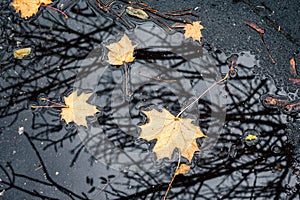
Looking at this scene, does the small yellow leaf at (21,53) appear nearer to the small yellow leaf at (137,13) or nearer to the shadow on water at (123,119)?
the shadow on water at (123,119)

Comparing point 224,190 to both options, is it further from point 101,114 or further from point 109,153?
point 101,114

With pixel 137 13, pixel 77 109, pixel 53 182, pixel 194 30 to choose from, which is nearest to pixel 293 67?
pixel 194 30

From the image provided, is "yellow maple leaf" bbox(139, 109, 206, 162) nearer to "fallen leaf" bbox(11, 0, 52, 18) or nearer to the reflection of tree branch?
the reflection of tree branch

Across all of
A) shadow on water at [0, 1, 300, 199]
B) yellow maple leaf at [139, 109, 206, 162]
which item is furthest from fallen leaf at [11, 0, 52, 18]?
yellow maple leaf at [139, 109, 206, 162]

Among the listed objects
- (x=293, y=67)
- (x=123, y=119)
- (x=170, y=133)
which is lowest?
(x=170, y=133)

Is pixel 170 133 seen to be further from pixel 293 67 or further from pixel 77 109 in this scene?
pixel 293 67

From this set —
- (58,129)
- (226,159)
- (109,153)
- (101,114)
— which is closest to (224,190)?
(226,159)

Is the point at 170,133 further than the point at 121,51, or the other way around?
the point at 121,51

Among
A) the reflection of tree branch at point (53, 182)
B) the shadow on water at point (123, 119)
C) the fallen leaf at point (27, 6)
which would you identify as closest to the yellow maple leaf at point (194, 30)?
the shadow on water at point (123, 119)
